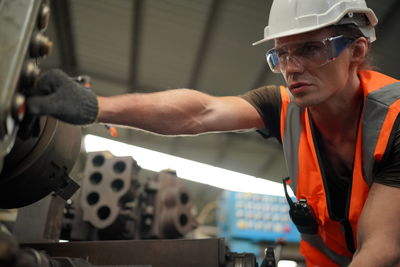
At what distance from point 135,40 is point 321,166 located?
9.57ft

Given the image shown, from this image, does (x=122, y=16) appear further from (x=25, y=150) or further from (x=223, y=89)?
(x=25, y=150)

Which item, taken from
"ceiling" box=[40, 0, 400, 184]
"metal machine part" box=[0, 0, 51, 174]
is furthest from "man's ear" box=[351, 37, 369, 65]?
"ceiling" box=[40, 0, 400, 184]

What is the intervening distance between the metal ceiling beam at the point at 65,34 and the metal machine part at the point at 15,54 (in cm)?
314

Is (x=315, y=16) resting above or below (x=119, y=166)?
above

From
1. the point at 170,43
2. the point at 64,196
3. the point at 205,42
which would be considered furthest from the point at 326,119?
the point at 170,43

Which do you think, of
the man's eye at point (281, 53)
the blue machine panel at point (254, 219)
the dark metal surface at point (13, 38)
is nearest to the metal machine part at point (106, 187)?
the man's eye at point (281, 53)

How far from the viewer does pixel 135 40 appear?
3.87m

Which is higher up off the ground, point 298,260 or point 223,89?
point 223,89

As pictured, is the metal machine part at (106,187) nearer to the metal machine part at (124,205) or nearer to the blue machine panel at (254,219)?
the metal machine part at (124,205)

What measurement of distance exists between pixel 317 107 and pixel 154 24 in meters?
2.53

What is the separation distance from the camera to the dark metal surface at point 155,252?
1.00 meters

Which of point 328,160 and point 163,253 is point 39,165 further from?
point 328,160

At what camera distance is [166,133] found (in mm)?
1253

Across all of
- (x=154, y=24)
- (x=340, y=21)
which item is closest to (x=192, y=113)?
(x=340, y=21)
